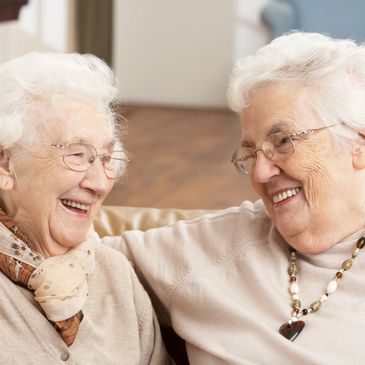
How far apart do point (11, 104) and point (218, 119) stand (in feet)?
21.8

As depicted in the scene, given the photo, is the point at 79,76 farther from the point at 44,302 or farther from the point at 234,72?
the point at 44,302

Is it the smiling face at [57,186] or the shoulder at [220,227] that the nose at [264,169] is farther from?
the smiling face at [57,186]

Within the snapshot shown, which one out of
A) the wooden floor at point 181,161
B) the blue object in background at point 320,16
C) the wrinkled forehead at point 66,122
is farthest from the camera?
the blue object in background at point 320,16

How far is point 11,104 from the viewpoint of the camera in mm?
1926

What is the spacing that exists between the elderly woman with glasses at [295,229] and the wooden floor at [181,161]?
2.68 metres

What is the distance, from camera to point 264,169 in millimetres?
2049

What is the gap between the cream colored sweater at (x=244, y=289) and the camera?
6.47 feet

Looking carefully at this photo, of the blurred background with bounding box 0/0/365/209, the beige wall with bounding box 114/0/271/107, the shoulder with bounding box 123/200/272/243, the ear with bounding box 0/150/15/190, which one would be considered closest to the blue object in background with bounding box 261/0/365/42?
the blurred background with bounding box 0/0/365/209

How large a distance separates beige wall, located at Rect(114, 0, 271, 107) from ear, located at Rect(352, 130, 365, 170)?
6877 millimetres

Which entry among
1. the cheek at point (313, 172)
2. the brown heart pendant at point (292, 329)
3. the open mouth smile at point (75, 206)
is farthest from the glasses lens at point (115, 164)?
the brown heart pendant at point (292, 329)

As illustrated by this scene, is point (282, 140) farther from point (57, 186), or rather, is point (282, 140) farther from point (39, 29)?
point (39, 29)

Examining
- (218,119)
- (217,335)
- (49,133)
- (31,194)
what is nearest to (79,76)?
(49,133)

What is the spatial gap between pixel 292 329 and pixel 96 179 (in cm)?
57

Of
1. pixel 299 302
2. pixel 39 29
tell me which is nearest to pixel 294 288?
pixel 299 302
